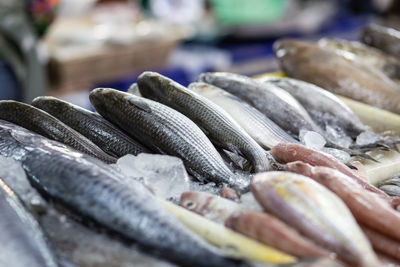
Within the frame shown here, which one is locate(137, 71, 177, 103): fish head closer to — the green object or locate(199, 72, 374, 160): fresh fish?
locate(199, 72, 374, 160): fresh fish

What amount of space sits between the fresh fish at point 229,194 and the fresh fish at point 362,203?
8.4 inches

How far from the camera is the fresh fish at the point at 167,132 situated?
1.47m

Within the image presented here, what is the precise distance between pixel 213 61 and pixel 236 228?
194 inches

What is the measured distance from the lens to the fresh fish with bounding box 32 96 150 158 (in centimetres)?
156

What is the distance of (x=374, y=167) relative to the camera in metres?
1.68

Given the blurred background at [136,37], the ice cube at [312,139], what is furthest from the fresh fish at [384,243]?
the blurred background at [136,37]

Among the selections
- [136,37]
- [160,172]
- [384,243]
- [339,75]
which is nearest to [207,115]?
[160,172]

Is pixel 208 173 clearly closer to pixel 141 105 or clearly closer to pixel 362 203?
pixel 141 105

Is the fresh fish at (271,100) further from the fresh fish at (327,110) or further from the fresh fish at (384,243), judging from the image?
the fresh fish at (384,243)

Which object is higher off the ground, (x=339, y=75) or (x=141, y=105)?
(x=141, y=105)

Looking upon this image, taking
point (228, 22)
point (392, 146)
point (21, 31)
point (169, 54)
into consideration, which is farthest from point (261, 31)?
point (392, 146)

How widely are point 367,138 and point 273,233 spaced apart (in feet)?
3.33

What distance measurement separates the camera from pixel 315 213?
108cm

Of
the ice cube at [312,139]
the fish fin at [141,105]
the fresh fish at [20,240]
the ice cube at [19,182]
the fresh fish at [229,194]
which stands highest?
the fish fin at [141,105]
